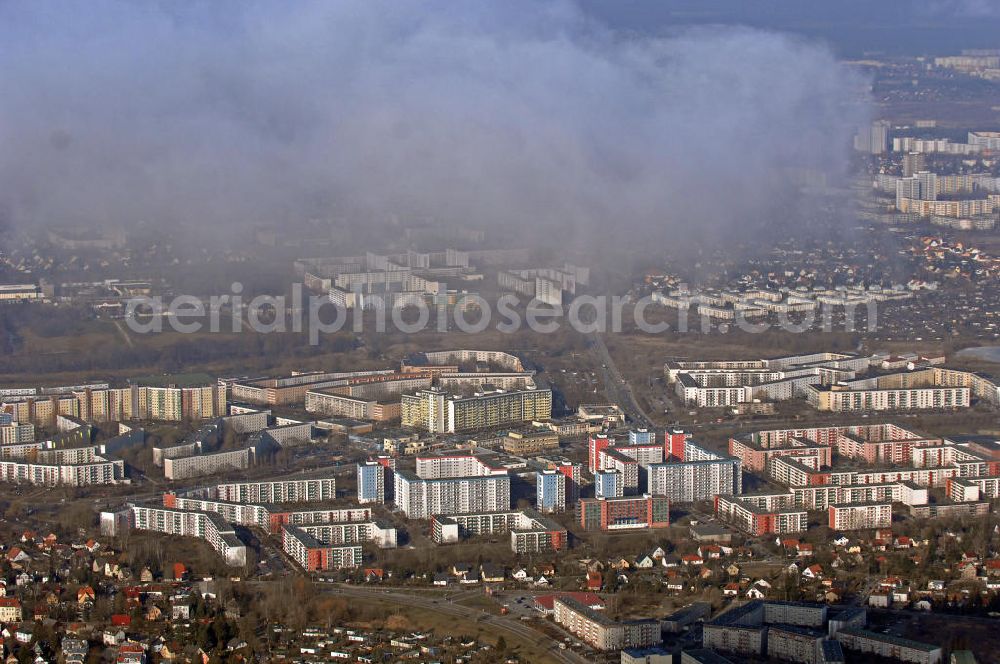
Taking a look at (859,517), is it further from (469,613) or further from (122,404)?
(122,404)

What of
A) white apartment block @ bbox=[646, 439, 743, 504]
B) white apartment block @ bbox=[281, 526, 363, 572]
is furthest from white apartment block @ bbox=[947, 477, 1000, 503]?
white apartment block @ bbox=[281, 526, 363, 572]

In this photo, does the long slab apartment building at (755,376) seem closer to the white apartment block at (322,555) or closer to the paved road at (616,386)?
the paved road at (616,386)

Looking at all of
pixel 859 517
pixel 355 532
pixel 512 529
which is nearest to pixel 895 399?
pixel 859 517

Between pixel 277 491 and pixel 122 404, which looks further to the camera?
pixel 122 404

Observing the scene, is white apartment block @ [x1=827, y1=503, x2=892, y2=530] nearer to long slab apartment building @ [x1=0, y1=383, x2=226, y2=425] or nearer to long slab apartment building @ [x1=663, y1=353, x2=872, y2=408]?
long slab apartment building @ [x1=663, y1=353, x2=872, y2=408]

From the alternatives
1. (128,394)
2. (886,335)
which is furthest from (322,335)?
(886,335)
